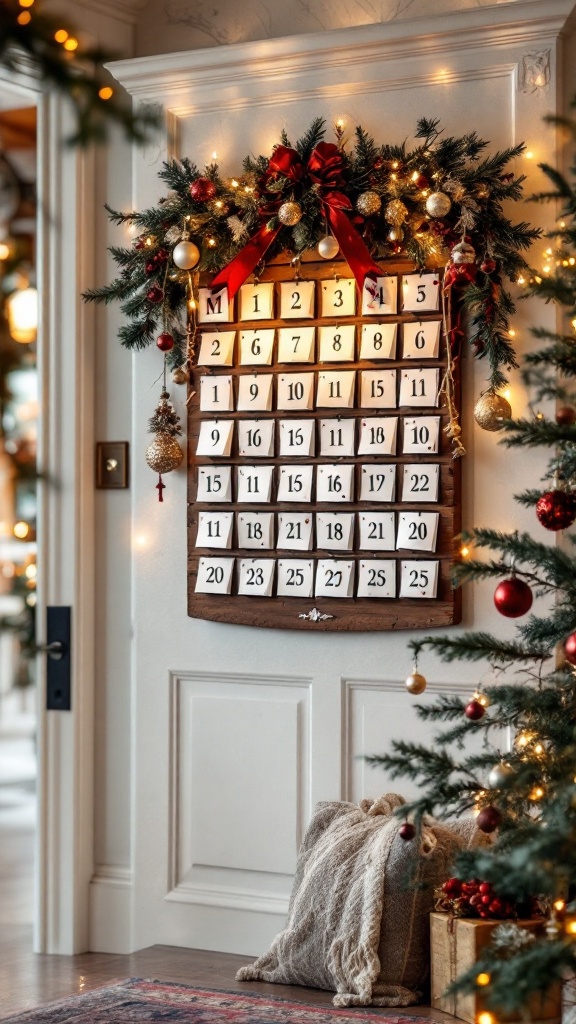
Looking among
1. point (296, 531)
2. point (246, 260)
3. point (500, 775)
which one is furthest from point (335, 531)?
point (500, 775)

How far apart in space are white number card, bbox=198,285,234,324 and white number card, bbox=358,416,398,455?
0.52 m

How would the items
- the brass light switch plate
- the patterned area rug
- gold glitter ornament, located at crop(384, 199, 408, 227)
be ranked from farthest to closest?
the brass light switch plate, gold glitter ornament, located at crop(384, 199, 408, 227), the patterned area rug

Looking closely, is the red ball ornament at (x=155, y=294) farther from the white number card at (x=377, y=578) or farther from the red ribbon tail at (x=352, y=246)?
the white number card at (x=377, y=578)

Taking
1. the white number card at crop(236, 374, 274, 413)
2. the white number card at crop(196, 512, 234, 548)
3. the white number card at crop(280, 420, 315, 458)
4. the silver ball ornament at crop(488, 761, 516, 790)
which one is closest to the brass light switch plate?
the white number card at crop(196, 512, 234, 548)

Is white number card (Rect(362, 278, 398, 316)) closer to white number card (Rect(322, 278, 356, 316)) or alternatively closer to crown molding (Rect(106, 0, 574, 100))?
white number card (Rect(322, 278, 356, 316))

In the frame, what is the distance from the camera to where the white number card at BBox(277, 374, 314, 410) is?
358 cm

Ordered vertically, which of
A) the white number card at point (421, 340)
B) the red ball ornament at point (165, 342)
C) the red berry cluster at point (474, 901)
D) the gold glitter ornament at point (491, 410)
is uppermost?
the red ball ornament at point (165, 342)

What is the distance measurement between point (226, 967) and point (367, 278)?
191cm

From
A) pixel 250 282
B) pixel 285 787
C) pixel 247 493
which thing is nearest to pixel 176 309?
pixel 250 282

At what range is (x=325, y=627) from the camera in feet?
11.6

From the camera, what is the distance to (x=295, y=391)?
359 cm

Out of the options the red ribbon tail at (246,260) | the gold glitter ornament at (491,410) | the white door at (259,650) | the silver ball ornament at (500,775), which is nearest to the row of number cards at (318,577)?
the white door at (259,650)

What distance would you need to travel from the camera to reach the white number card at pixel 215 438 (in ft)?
12.0

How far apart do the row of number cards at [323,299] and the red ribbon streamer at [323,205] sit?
0.05m
